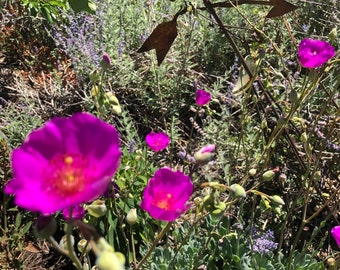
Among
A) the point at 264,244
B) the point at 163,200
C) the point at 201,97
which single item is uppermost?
the point at 163,200

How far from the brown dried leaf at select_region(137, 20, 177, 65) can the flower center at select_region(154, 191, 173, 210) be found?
38 cm

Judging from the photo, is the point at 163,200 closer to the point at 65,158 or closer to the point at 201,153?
the point at 201,153

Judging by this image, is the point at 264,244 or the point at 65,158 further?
the point at 264,244

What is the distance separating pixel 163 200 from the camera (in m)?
1.00

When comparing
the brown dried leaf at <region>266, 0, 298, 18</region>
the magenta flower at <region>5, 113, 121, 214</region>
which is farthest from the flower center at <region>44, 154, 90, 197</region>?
the brown dried leaf at <region>266, 0, 298, 18</region>

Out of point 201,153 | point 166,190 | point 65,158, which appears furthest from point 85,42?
point 65,158

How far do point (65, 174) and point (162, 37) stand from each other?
64 cm

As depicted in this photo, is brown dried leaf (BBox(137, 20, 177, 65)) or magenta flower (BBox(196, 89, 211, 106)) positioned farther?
magenta flower (BBox(196, 89, 211, 106))

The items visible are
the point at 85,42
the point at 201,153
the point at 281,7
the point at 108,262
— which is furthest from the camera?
the point at 85,42

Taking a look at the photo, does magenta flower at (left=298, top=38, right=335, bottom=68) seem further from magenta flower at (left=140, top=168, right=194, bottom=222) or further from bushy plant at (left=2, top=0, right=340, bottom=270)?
magenta flower at (left=140, top=168, right=194, bottom=222)

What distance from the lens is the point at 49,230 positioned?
589 mm

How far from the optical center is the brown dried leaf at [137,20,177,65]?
1139 mm

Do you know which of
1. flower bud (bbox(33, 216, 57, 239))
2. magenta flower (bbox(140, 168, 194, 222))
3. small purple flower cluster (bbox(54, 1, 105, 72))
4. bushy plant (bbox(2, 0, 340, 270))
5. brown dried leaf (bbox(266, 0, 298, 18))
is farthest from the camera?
small purple flower cluster (bbox(54, 1, 105, 72))

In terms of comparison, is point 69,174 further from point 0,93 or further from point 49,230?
point 0,93
